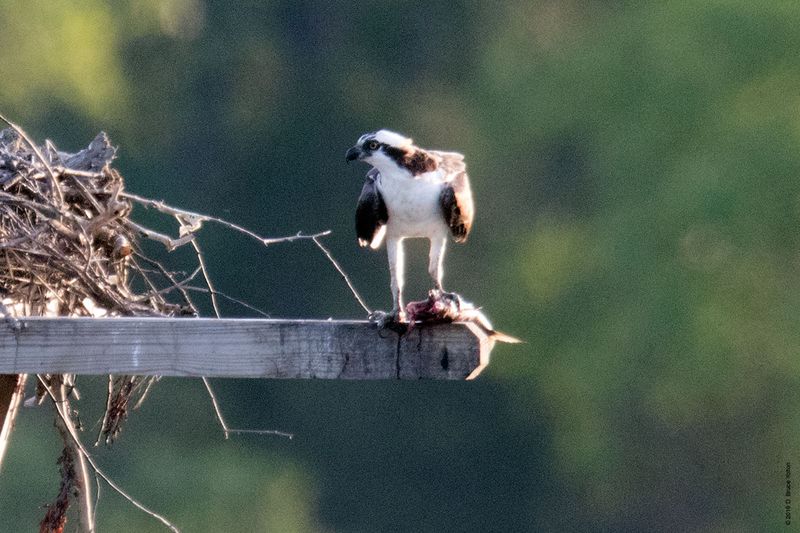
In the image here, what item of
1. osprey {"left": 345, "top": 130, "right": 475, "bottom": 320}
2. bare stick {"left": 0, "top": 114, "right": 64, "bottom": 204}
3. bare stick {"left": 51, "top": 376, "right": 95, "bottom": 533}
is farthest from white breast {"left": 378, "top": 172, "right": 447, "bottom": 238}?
bare stick {"left": 51, "top": 376, "right": 95, "bottom": 533}

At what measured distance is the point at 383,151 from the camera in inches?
160

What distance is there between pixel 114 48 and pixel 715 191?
22.2ft

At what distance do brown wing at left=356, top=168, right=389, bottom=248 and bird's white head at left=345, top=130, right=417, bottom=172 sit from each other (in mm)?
56

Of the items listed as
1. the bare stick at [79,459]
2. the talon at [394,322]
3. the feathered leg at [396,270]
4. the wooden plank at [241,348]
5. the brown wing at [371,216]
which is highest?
the brown wing at [371,216]

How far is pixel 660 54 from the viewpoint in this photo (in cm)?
1332

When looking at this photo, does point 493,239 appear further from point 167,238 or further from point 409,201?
point 409,201

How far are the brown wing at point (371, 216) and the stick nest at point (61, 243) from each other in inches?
25.3

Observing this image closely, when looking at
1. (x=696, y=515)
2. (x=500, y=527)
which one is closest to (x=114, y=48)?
(x=500, y=527)

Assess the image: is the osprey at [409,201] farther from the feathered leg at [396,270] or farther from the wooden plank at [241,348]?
the wooden plank at [241,348]

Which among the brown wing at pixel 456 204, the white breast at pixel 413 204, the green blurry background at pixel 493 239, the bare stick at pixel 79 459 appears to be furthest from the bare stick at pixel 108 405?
the green blurry background at pixel 493 239

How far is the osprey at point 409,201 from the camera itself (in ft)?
13.0

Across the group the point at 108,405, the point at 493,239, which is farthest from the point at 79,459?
the point at 493,239

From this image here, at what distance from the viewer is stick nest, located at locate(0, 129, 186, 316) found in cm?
411

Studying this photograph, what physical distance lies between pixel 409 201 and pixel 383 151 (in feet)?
0.60
